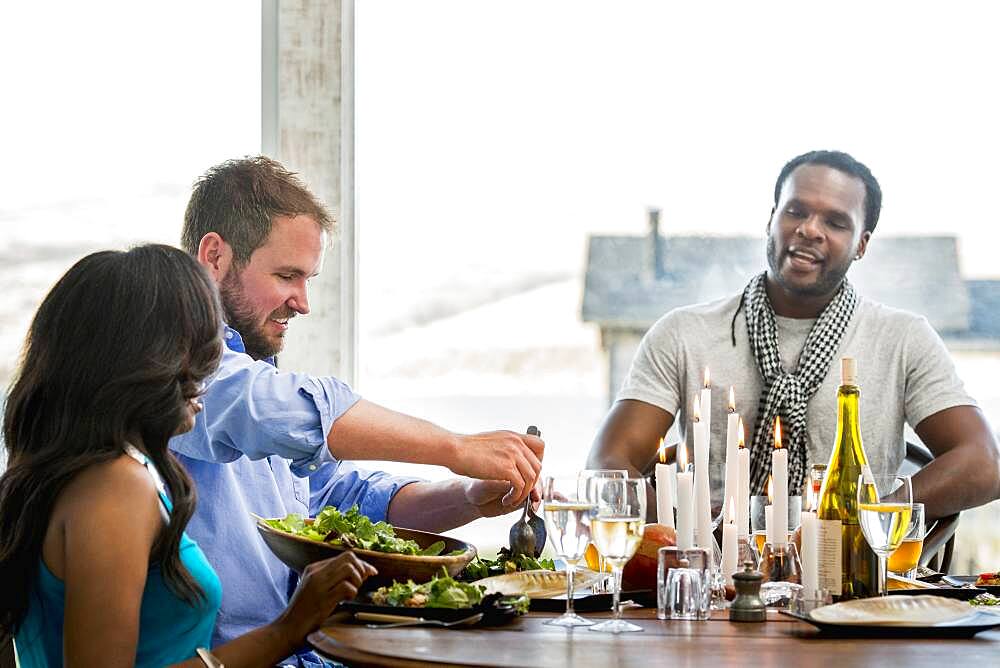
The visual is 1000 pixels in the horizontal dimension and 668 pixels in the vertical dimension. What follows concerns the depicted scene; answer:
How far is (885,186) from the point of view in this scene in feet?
11.5

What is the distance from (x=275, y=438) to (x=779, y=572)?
0.79 metres

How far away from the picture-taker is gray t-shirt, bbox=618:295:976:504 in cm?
313

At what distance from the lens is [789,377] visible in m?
3.12

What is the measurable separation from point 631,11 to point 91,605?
2588 millimetres

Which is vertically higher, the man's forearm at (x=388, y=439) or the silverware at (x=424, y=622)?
the man's forearm at (x=388, y=439)

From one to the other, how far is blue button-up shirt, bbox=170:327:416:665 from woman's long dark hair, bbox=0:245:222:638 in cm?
22

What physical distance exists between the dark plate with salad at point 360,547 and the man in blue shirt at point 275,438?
0.35 feet

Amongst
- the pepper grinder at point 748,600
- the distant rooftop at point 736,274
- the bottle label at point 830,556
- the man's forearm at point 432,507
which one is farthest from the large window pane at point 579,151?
the pepper grinder at point 748,600

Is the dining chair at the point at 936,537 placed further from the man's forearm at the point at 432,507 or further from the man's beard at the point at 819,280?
the man's forearm at the point at 432,507

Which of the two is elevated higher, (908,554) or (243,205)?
(243,205)

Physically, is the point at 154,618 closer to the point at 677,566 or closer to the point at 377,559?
the point at 377,559

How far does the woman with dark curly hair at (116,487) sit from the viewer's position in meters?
1.51

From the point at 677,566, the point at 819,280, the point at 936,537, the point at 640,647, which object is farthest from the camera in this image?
the point at 819,280

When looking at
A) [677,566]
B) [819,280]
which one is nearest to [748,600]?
[677,566]
